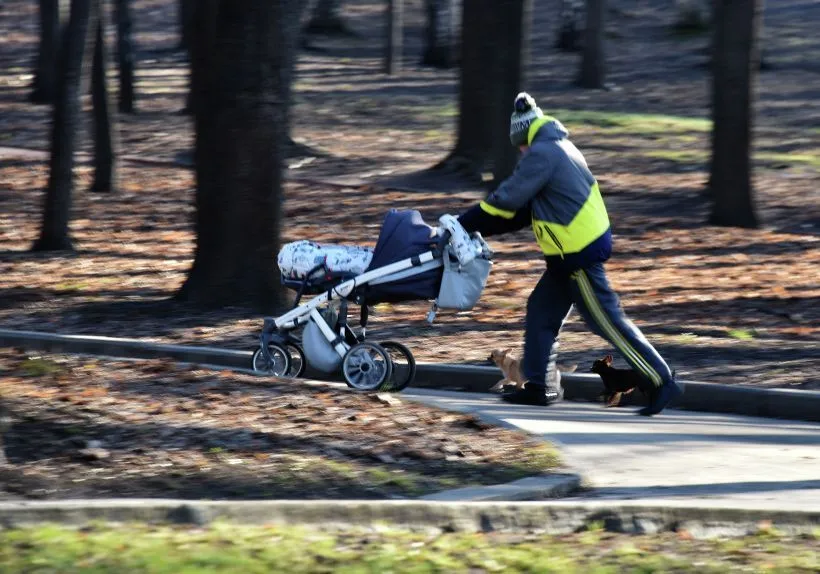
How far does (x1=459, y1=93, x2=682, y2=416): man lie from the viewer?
30.3ft

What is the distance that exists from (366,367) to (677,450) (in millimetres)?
2689

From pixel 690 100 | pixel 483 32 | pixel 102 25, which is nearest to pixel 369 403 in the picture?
pixel 483 32

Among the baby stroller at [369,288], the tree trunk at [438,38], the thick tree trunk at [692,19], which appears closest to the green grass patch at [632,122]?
the tree trunk at [438,38]

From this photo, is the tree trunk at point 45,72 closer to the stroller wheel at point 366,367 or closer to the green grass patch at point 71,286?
the green grass patch at point 71,286

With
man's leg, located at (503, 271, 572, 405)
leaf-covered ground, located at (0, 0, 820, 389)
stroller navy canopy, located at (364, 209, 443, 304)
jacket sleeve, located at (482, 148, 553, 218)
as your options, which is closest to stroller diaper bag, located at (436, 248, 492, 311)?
stroller navy canopy, located at (364, 209, 443, 304)

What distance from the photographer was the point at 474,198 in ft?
71.2

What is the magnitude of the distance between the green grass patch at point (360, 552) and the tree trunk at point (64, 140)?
13027mm

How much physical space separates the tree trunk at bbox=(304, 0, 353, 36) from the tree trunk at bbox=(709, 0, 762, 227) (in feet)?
108

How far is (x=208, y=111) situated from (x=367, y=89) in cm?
2524

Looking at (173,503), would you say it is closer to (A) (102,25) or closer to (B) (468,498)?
(B) (468,498)

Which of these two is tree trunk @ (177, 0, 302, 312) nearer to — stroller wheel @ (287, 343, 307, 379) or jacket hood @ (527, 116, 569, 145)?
stroller wheel @ (287, 343, 307, 379)

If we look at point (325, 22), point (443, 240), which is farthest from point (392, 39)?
point (443, 240)

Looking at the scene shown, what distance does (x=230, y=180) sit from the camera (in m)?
13.0

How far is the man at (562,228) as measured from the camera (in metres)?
9.23
